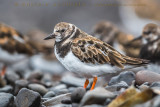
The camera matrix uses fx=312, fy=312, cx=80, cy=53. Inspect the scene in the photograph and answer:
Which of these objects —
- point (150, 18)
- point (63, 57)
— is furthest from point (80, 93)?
point (150, 18)

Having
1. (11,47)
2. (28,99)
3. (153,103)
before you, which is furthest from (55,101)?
(11,47)

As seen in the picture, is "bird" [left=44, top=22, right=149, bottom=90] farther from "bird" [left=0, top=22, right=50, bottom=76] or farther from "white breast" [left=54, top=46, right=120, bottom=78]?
"bird" [left=0, top=22, right=50, bottom=76]

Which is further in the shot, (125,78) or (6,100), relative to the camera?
(125,78)

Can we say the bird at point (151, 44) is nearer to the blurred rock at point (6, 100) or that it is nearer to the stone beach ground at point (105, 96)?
the stone beach ground at point (105, 96)

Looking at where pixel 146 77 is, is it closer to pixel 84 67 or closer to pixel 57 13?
pixel 84 67

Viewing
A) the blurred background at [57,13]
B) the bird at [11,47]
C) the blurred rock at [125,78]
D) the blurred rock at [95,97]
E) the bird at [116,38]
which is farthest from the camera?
the blurred background at [57,13]

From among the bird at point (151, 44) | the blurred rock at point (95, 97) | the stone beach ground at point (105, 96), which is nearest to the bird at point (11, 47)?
the stone beach ground at point (105, 96)

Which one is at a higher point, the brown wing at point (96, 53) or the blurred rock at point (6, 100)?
the brown wing at point (96, 53)
